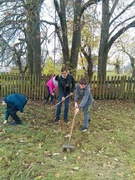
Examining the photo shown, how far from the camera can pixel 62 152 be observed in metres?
3.82

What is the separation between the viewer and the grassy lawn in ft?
10.4

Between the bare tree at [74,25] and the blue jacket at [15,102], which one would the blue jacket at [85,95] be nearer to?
the blue jacket at [15,102]

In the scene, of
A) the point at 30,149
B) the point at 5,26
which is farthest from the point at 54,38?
the point at 30,149

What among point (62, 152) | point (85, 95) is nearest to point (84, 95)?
point (85, 95)

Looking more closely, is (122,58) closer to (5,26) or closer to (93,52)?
(93,52)

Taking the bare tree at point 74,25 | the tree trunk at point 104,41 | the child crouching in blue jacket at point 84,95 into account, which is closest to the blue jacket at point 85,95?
the child crouching in blue jacket at point 84,95

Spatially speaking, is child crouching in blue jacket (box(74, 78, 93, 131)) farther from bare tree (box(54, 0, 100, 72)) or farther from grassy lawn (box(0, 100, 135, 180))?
bare tree (box(54, 0, 100, 72))

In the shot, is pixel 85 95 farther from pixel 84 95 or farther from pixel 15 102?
pixel 15 102

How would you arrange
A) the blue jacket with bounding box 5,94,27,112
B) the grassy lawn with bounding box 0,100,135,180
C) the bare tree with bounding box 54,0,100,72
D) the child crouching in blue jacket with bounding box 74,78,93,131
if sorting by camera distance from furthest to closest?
the bare tree with bounding box 54,0,100,72
the blue jacket with bounding box 5,94,27,112
the child crouching in blue jacket with bounding box 74,78,93,131
the grassy lawn with bounding box 0,100,135,180

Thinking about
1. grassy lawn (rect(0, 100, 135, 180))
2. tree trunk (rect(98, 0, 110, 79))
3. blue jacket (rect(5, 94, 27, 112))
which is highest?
tree trunk (rect(98, 0, 110, 79))

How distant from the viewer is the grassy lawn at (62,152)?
10.4 ft

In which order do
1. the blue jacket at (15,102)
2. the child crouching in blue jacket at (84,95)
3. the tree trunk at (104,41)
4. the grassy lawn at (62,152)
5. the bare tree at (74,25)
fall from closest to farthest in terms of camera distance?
1. the grassy lawn at (62,152)
2. the child crouching in blue jacket at (84,95)
3. the blue jacket at (15,102)
4. the bare tree at (74,25)
5. the tree trunk at (104,41)

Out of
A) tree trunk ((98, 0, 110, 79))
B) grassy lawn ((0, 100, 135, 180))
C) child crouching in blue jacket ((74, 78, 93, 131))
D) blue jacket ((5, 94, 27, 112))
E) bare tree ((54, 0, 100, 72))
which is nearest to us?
grassy lawn ((0, 100, 135, 180))

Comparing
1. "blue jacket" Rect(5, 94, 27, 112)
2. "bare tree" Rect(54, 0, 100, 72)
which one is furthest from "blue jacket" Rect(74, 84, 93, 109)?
"bare tree" Rect(54, 0, 100, 72)
